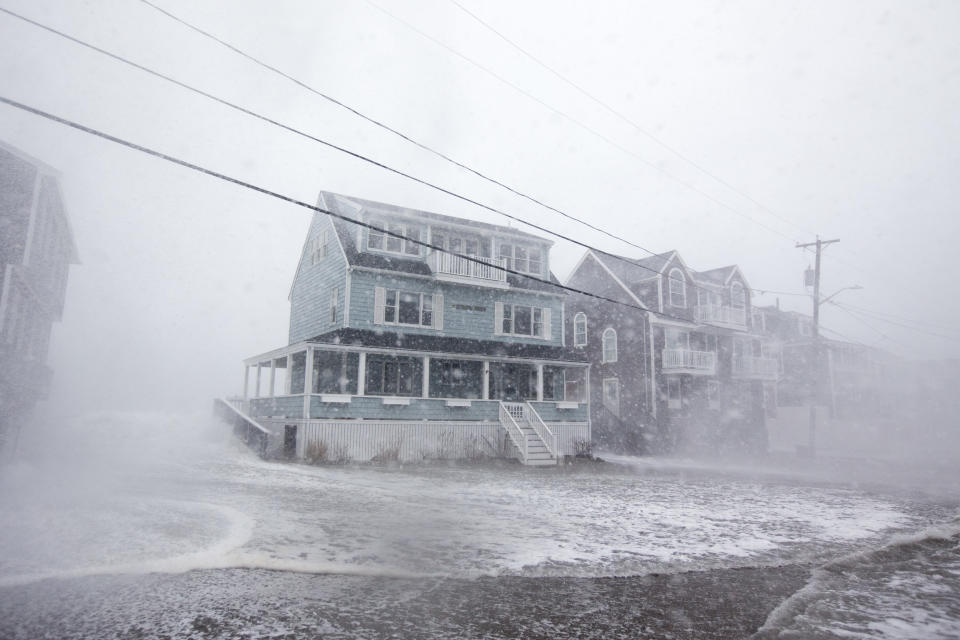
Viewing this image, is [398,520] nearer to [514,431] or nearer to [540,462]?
[540,462]

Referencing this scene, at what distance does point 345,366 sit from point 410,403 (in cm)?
295

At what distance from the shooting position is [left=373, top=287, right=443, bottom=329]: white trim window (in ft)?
82.7

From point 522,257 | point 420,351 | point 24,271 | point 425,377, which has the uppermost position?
point 522,257

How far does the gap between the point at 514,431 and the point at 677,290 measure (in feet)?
51.8

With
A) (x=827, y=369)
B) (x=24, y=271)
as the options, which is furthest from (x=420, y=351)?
(x=827, y=369)

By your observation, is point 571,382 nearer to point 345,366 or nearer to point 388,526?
point 345,366

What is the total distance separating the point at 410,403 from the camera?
23844mm

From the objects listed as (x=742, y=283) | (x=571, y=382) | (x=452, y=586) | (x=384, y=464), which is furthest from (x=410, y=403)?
(x=742, y=283)

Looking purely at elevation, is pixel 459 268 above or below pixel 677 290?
below

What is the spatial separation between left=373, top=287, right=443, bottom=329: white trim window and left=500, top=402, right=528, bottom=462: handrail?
4767mm

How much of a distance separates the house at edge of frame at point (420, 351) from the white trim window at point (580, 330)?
6.45 metres

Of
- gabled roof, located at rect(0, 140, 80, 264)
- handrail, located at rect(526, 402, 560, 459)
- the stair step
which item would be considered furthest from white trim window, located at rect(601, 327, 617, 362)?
gabled roof, located at rect(0, 140, 80, 264)

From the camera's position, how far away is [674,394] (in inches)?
1325

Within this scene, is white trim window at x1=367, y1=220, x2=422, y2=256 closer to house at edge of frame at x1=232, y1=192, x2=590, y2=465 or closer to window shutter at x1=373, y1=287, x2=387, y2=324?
house at edge of frame at x1=232, y1=192, x2=590, y2=465
